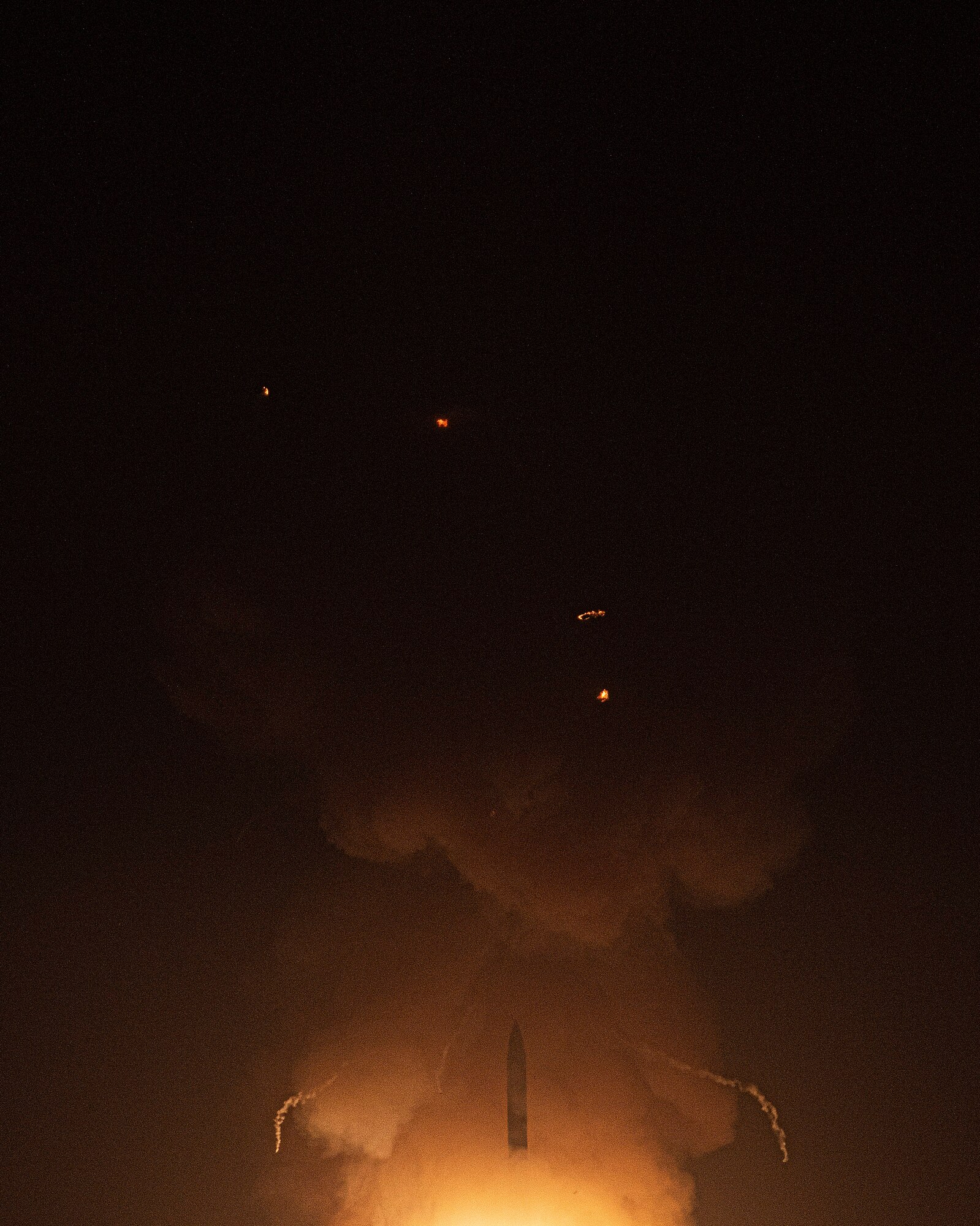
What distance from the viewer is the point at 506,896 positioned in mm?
5672

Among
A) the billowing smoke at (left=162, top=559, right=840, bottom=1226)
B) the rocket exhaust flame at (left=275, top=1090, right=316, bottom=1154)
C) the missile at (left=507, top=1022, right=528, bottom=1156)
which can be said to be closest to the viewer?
the billowing smoke at (left=162, top=559, right=840, bottom=1226)

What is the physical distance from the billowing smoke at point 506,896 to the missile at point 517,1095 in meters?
0.05

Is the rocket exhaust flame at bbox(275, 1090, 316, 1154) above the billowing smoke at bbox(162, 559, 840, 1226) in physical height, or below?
below

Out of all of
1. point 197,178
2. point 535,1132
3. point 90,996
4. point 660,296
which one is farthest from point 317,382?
point 535,1132

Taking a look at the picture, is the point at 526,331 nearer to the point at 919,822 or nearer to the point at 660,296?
the point at 660,296

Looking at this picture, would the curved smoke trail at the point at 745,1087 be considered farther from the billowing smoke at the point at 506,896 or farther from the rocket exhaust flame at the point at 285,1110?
the rocket exhaust flame at the point at 285,1110

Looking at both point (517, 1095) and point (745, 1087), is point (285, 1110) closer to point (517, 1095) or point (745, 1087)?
point (517, 1095)

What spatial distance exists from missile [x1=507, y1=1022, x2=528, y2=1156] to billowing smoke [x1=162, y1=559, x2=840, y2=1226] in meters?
0.05

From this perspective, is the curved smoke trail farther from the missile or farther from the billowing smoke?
the missile

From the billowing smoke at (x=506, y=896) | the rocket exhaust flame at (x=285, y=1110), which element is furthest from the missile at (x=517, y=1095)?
the rocket exhaust flame at (x=285, y=1110)

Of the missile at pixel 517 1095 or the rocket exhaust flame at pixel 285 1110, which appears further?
the missile at pixel 517 1095

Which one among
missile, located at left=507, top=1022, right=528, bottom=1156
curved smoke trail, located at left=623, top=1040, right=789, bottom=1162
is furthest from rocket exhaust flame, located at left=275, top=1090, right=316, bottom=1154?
curved smoke trail, located at left=623, top=1040, right=789, bottom=1162

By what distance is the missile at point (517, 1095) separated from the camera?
223 inches

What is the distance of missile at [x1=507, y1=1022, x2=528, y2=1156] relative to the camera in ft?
18.6
